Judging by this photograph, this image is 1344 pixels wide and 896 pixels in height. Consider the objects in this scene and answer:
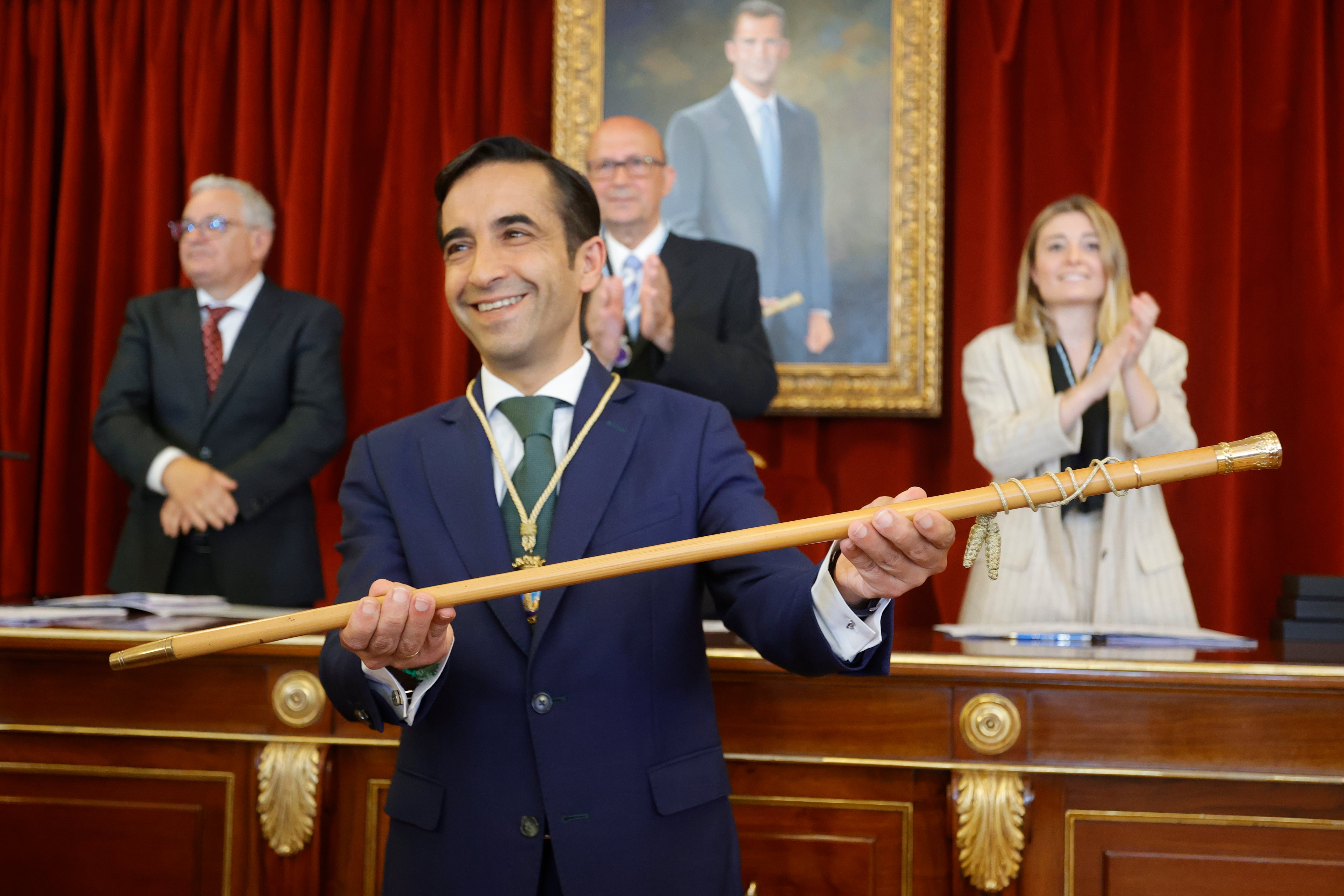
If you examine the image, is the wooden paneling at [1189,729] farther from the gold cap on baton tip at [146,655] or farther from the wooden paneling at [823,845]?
the gold cap on baton tip at [146,655]

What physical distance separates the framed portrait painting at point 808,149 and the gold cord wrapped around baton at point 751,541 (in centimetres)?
257

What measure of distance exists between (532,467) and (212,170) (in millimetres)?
3318

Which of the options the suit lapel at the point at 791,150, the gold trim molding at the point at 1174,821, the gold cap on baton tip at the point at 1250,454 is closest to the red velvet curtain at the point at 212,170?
the suit lapel at the point at 791,150

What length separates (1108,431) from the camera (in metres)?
3.19

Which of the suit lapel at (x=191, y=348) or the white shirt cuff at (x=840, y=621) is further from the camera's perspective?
the suit lapel at (x=191, y=348)

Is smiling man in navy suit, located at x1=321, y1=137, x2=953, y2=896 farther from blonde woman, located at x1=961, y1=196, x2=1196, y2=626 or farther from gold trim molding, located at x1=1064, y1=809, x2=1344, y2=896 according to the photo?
blonde woman, located at x1=961, y1=196, x2=1196, y2=626

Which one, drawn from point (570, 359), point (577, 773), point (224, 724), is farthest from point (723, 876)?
point (224, 724)

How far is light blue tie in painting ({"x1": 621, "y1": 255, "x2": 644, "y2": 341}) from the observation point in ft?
11.9

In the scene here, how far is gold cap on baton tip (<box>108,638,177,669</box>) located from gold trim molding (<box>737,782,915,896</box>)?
1.03 metres

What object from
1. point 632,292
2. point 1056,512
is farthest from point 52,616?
point 1056,512

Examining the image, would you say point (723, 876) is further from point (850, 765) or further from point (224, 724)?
point (224, 724)

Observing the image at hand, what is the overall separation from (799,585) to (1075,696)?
848 mm

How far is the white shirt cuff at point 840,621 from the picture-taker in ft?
4.49

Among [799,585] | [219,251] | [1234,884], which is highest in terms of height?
[219,251]
